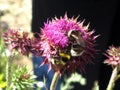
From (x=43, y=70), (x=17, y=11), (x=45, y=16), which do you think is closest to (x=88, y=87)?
(x=43, y=70)

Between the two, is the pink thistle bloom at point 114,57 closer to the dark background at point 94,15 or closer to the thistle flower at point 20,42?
the thistle flower at point 20,42

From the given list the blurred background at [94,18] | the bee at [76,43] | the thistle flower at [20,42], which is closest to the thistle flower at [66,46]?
the bee at [76,43]

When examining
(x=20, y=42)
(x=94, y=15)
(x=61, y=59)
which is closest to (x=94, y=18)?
(x=94, y=15)

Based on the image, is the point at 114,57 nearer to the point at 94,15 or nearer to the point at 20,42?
the point at 20,42

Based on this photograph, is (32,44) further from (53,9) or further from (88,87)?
(88,87)

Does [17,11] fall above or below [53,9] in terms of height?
→ above

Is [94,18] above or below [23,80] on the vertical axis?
above
